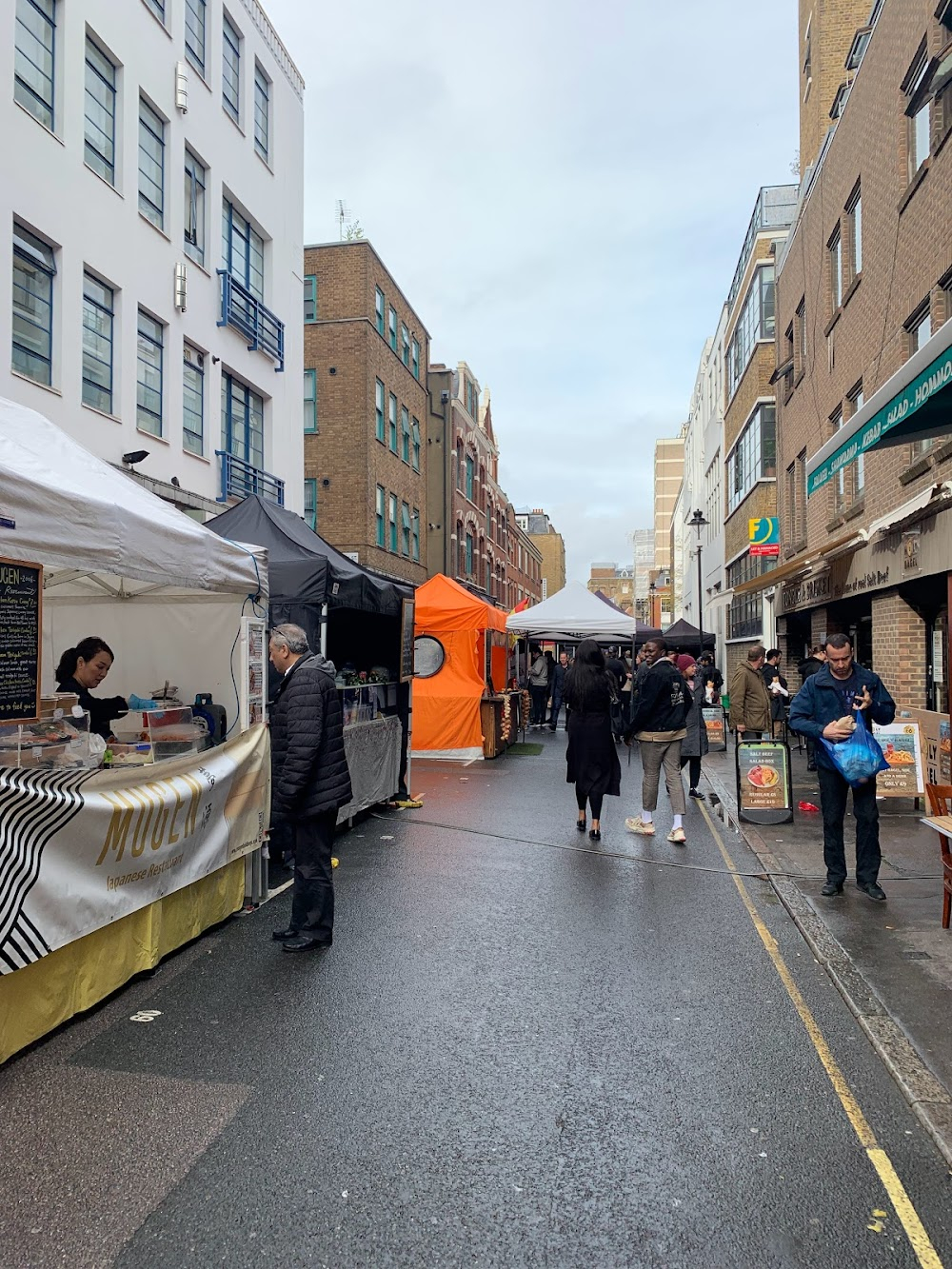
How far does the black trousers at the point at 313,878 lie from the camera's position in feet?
17.9

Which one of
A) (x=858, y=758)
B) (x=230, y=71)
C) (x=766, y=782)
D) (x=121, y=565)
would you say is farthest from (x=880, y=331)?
(x=230, y=71)

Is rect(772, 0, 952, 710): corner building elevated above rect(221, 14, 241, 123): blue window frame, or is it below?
below

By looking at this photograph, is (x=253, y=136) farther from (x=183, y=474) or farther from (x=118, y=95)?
(x=183, y=474)

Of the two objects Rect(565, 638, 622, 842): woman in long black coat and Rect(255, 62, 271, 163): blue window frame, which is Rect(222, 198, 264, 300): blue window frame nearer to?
Rect(255, 62, 271, 163): blue window frame

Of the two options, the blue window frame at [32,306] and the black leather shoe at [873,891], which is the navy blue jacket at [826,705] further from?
the blue window frame at [32,306]

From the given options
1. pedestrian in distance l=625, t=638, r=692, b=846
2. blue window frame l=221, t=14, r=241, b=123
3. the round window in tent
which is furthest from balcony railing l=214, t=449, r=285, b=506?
pedestrian in distance l=625, t=638, r=692, b=846

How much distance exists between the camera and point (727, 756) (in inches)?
656

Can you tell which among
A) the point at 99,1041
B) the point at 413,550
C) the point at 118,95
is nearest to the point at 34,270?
the point at 118,95

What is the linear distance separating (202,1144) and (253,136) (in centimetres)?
2000

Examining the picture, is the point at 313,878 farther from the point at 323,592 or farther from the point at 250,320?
the point at 250,320

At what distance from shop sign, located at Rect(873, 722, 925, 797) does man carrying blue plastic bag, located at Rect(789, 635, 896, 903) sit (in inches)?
142

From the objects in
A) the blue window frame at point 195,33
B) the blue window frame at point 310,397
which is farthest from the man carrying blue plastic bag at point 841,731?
the blue window frame at point 310,397

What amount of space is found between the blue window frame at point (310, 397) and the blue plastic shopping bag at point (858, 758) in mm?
23459

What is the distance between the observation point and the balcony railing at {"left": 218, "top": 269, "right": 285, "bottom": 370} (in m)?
17.1
